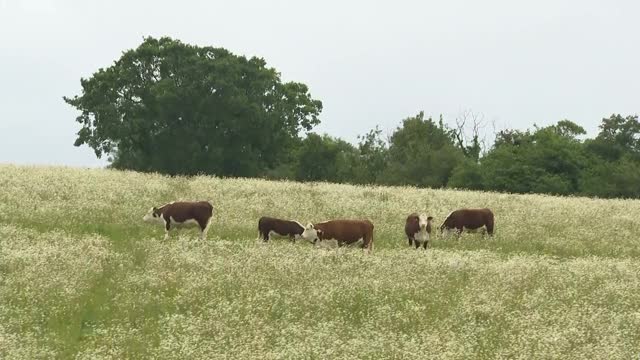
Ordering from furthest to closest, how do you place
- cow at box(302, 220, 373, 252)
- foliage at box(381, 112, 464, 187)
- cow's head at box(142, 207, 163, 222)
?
foliage at box(381, 112, 464, 187)
cow's head at box(142, 207, 163, 222)
cow at box(302, 220, 373, 252)

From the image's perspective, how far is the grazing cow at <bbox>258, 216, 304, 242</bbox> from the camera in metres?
25.0

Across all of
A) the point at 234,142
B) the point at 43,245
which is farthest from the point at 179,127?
the point at 43,245

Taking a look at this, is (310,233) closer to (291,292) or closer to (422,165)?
(291,292)

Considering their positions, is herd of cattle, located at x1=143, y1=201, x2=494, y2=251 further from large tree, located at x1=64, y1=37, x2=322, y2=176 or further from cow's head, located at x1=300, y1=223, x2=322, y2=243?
large tree, located at x1=64, y1=37, x2=322, y2=176

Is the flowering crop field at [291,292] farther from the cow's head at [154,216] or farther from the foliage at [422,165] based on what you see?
the foliage at [422,165]

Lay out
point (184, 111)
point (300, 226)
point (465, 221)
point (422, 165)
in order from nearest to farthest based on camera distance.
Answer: point (300, 226) < point (465, 221) < point (184, 111) < point (422, 165)

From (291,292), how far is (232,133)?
44.9 meters

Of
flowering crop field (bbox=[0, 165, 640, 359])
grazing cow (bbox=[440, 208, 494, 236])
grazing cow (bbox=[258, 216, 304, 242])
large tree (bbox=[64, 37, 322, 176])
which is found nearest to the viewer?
flowering crop field (bbox=[0, 165, 640, 359])

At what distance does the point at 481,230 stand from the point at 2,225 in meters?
16.8

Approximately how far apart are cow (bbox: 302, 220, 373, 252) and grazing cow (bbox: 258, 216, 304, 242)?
69 cm

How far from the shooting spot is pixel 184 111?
59.4m

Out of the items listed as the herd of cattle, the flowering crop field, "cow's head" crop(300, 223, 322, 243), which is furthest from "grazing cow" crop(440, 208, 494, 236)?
"cow's head" crop(300, 223, 322, 243)

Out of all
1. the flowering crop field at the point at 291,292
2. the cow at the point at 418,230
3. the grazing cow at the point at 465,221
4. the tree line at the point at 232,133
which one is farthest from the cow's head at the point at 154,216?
the tree line at the point at 232,133

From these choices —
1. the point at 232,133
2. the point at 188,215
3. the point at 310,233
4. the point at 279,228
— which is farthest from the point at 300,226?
the point at 232,133
